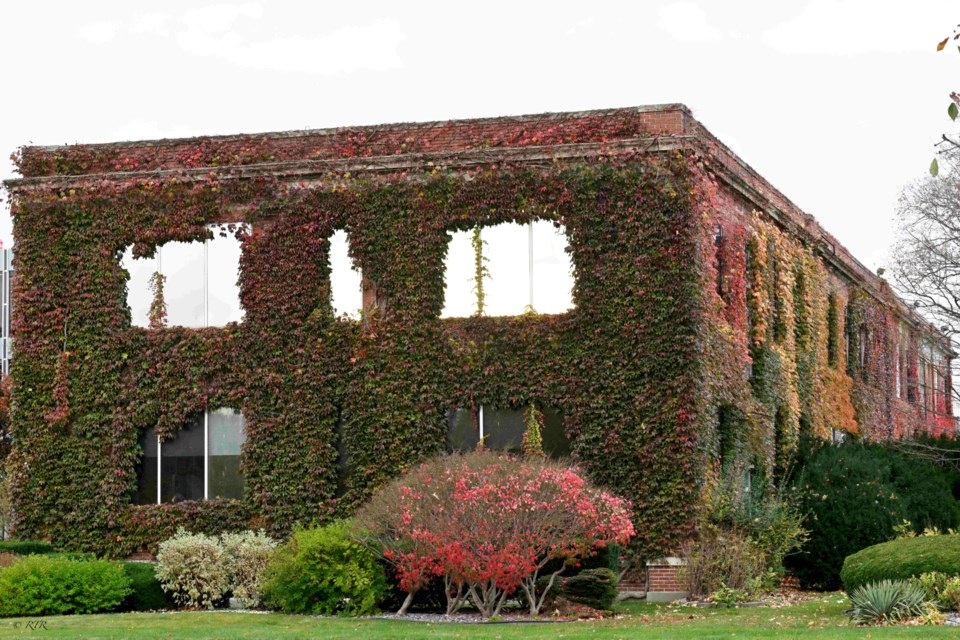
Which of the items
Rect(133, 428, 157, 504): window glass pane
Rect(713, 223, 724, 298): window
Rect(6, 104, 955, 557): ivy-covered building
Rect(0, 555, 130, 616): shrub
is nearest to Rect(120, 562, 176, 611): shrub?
Rect(0, 555, 130, 616): shrub

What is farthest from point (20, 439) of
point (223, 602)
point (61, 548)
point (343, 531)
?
point (343, 531)

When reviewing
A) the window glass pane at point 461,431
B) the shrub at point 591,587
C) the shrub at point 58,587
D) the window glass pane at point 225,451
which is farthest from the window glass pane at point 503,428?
the shrub at point 58,587

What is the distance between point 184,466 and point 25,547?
3.27m

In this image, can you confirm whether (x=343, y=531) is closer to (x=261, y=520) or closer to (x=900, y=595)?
(x=261, y=520)

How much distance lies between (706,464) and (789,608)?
383 centimetres

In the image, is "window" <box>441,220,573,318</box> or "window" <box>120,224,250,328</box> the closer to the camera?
"window" <box>441,220,573,318</box>

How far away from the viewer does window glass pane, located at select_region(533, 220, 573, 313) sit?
86.9ft

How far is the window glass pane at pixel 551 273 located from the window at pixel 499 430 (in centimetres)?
197

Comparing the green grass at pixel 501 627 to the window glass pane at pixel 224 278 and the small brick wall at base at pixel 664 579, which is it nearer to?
the small brick wall at base at pixel 664 579

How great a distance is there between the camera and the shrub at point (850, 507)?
2705 centimetres

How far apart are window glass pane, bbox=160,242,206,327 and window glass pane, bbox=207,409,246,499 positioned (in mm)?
1952

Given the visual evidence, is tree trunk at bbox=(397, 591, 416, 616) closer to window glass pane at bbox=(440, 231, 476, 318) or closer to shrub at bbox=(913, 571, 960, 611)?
window glass pane at bbox=(440, 231, 476, 318)

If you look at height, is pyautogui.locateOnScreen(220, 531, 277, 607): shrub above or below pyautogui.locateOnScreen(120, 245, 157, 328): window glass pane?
below

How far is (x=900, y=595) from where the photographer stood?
19.1 metres
